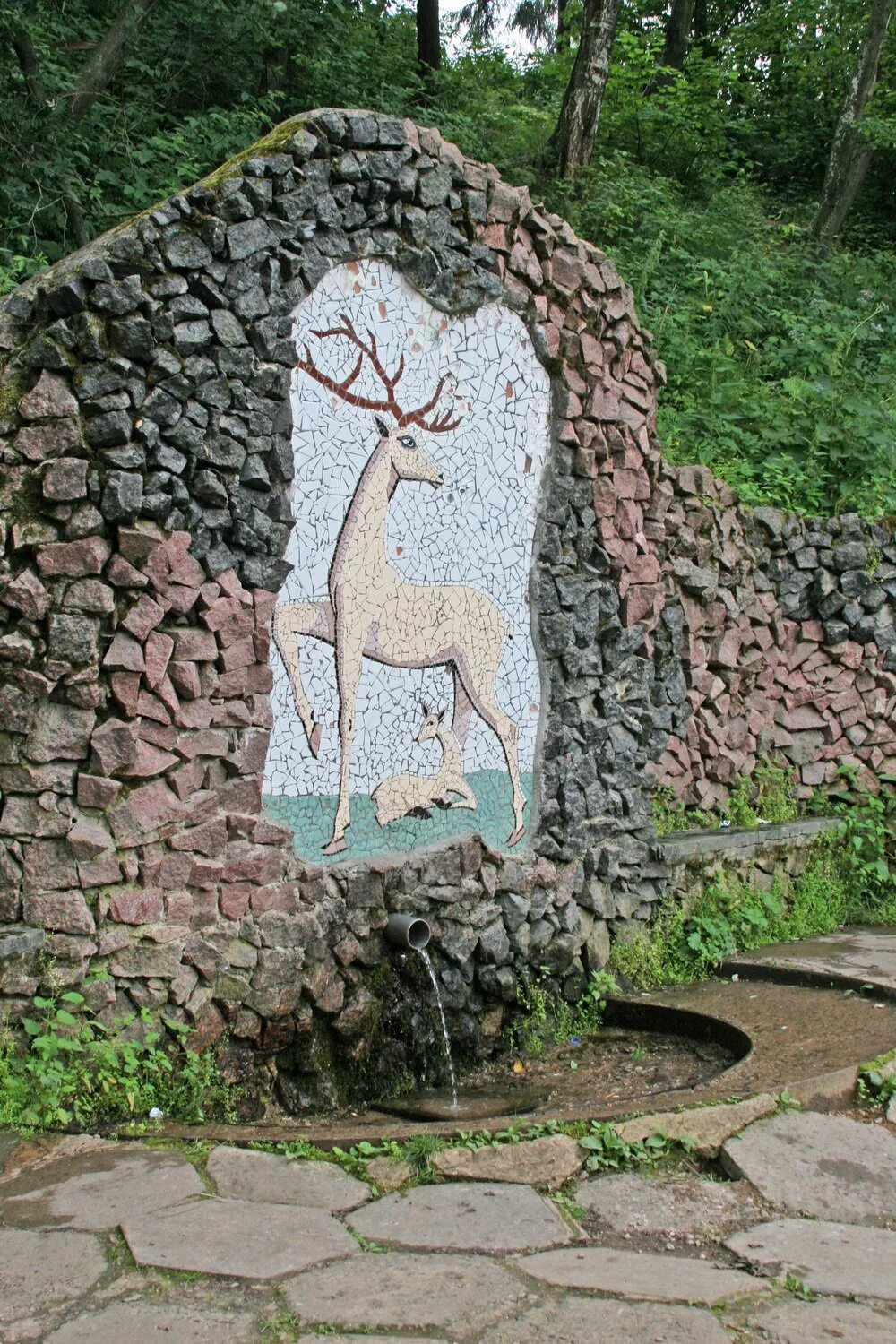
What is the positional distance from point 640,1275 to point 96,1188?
1.49m

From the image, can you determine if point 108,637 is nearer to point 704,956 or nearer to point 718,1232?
point 718,1232

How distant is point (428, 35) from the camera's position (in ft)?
47.2

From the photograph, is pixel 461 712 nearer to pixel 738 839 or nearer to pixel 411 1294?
pixel 738 839

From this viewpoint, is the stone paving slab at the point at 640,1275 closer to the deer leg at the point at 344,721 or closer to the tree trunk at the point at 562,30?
the deer leg at the point at 344,721

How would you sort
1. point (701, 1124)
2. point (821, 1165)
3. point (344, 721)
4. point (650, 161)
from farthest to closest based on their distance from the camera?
point (650, 161)
point (344, 721)
point (701, 1124)
point (821, 1165)

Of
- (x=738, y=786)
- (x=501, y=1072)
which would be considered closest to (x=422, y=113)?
(x=738, y=786)

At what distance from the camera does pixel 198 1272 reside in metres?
2.97

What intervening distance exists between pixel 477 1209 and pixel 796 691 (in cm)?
515

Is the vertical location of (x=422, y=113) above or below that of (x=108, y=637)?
above

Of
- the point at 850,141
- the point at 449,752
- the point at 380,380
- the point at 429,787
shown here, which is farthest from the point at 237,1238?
the point at 850,141

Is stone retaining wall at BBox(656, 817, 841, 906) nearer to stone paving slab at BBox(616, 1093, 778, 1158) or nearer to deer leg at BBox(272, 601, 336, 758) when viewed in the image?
deer leg at BBox(272, 601, 336, 758)

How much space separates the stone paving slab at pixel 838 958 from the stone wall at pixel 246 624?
0.72 metres

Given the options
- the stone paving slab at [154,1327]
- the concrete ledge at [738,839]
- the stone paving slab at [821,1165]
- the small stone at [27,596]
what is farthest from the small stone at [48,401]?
the concrete ledge at [738,839]

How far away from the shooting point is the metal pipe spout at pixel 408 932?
5.22m
